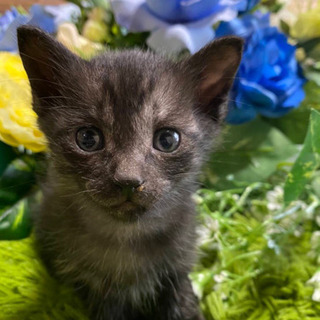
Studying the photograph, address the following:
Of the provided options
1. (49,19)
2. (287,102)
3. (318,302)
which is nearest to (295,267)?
(318,302)

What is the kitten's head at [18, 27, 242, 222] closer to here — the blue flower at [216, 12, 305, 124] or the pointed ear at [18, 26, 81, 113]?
the pointed ear at [18, 26, 81, 113]

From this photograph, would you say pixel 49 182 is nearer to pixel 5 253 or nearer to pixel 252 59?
pixel 5 253

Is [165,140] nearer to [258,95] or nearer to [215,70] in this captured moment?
[215,70]

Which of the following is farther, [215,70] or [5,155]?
[5,155]

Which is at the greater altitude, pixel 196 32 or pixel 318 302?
pixel 196 32

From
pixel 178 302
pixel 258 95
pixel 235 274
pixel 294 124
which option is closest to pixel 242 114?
pixel 258 95

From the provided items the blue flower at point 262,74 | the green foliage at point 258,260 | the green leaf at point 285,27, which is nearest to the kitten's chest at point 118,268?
the green foliage at point 258,260

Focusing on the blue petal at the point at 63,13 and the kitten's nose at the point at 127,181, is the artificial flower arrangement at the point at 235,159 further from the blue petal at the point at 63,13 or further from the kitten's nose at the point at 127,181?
the kitten's nose at the point at 127,181
